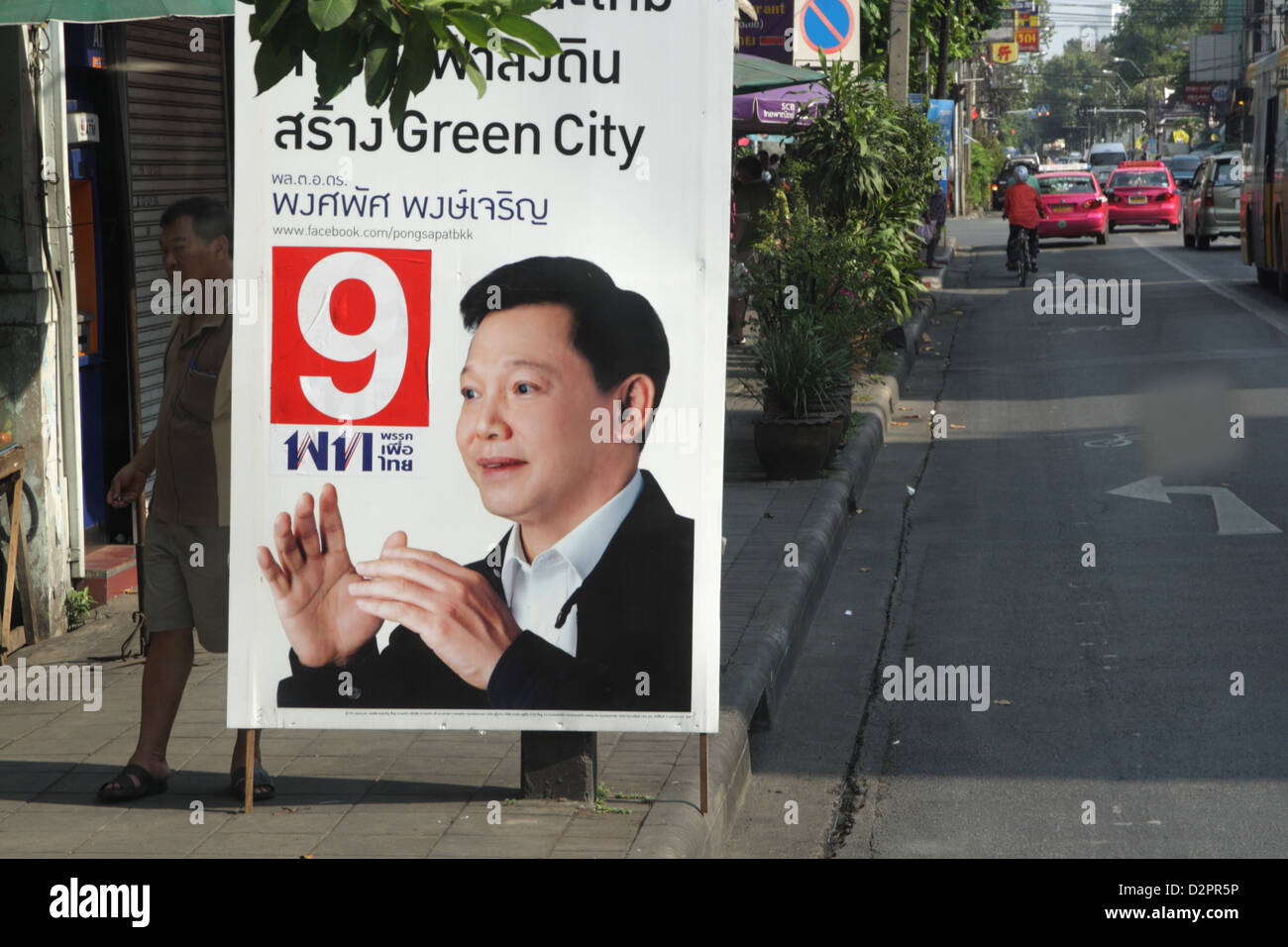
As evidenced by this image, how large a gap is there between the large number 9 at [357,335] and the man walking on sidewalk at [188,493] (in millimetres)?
504

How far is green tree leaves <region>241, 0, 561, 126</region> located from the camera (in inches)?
133

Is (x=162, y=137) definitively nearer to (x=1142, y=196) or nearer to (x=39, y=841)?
(x=39, y=841)

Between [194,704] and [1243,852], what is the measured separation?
3915 mm

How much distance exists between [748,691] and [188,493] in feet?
7.46

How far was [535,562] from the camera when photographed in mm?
4801

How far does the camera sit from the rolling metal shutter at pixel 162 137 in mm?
8531

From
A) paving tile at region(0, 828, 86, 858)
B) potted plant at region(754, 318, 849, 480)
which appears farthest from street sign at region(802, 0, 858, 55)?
paving tile at region(0, 828, 86, 858)

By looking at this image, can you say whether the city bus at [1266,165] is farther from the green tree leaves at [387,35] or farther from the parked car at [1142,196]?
the green tree leaves at [387,35]

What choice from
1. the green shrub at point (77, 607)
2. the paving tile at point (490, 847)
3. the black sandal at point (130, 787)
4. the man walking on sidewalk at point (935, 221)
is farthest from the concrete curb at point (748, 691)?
the man walking on sidewalk at point (935, 221)

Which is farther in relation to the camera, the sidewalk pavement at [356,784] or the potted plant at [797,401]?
the potted plant at [797,401]

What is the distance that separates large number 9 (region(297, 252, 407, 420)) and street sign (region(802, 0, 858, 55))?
12051 millimetres

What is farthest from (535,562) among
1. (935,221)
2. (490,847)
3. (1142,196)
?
(1142,196)

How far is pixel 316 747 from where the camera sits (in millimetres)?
5770

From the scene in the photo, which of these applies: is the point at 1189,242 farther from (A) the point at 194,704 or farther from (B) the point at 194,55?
(A) the point at 194,704
